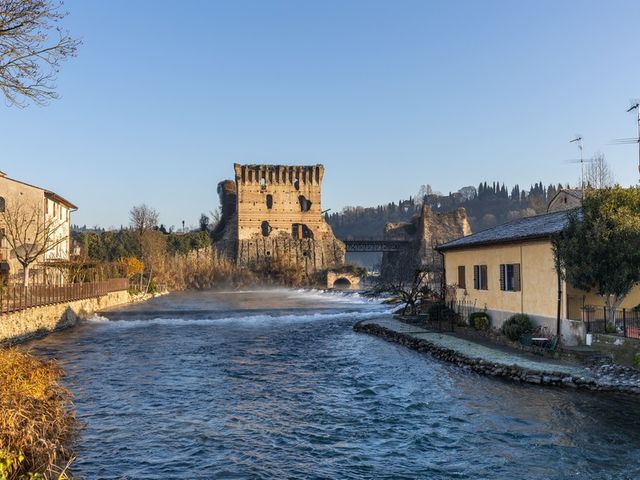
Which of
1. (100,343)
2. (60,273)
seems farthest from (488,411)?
(60,273)

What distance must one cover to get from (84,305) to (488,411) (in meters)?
27.9

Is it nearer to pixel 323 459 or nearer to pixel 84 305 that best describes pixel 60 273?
pixel 84 305

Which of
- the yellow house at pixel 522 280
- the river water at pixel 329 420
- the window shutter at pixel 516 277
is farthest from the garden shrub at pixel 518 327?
the river water at pixel 329 420

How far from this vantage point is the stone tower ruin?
276 feet

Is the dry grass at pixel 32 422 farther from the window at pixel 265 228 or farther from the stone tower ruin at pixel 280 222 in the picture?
the window at pixel 265 228

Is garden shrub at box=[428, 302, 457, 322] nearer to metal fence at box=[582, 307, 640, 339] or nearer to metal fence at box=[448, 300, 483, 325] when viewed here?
metal fence at box=[448, 300, 483, 325]

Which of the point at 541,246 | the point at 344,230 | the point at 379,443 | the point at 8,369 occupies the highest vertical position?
the point at 344,230

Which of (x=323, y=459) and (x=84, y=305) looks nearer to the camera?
(x=323, y=459)

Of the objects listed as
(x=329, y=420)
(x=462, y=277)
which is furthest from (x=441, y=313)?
(x=329, y=420)

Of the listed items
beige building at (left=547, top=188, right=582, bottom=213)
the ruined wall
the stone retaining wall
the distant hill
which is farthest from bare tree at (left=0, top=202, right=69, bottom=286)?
the distant hill

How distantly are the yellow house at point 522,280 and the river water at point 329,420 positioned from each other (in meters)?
3.72

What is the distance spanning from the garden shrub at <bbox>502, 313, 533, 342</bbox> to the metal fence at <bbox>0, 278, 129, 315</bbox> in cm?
1888

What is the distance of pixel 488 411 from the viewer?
12.1 m

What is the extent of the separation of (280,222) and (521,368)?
73.8 meters
